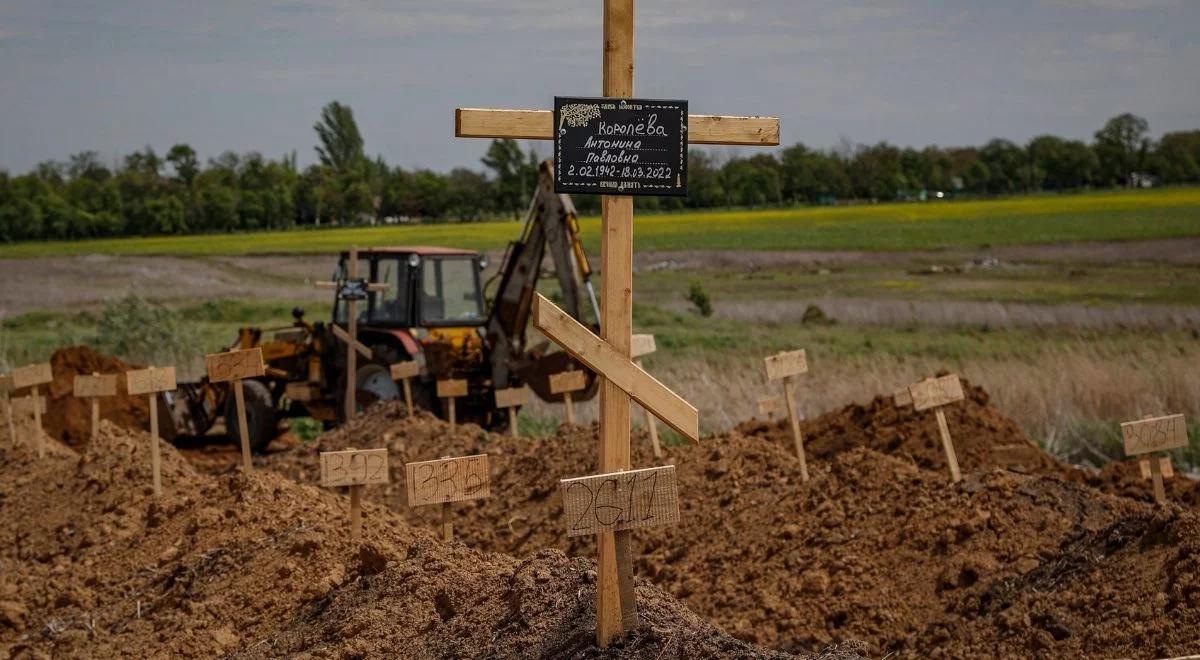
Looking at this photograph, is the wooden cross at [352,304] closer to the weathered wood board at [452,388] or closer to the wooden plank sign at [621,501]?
the weathered wood board at [452,388]

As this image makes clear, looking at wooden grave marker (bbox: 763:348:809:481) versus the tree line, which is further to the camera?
the tree line

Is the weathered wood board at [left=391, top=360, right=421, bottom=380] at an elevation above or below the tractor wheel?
above

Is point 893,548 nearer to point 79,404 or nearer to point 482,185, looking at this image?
point 79,404

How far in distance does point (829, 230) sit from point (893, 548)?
41612 millimetres

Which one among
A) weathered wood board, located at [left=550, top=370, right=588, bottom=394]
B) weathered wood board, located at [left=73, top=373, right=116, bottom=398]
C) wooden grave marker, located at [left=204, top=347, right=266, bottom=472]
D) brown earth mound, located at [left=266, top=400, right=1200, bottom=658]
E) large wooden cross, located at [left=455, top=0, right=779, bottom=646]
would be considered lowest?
brown earth mound, located at [left=266, top=400, right=1200, bottom=658]

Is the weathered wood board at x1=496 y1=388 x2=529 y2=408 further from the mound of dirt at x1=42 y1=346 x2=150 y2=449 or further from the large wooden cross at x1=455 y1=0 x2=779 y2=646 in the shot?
the large wooden cross at x1=455 y1=0 x2=779 y2=646

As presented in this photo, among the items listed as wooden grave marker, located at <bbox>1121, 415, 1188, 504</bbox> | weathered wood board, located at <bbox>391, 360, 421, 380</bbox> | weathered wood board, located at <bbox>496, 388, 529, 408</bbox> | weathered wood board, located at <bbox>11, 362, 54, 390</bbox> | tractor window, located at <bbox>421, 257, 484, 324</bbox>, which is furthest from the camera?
tractor window, located at <bbox>421, 257, 484, 324</bbox>

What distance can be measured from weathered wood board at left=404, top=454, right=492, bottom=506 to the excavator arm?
7.93m

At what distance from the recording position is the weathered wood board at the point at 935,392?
31.5ft

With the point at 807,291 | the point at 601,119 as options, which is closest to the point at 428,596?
the point at 601,119

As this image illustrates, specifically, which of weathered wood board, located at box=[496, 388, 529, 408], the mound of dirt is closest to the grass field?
the mound of dirt

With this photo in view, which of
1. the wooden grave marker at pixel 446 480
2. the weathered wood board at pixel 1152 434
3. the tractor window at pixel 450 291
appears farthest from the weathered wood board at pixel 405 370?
the weathered wood board at pixel 1152 434

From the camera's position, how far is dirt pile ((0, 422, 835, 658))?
20.1ft

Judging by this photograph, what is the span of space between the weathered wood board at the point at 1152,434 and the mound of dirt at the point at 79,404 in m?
12.2
